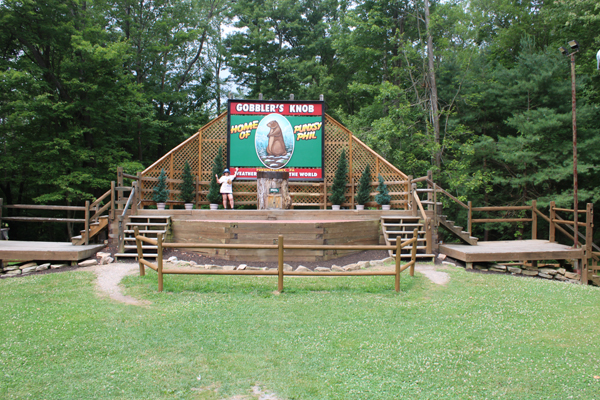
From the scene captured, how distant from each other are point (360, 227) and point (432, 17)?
1172 centimetres

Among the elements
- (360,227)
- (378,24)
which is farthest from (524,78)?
(360,227)

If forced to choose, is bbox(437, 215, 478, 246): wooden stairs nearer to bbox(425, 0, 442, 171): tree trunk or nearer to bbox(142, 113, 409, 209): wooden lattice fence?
bbox(142, 113, 409, 209): wooden lattice fence

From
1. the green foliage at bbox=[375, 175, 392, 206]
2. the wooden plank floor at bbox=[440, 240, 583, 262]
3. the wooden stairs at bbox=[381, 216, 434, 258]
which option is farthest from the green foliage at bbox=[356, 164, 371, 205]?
the wooden plank floor at bbox=[440, 240, 583, 262]

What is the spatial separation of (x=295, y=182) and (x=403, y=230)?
184 inches

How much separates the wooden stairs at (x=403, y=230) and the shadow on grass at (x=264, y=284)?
2373 mm

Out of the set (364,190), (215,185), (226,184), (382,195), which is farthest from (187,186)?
(382,195)

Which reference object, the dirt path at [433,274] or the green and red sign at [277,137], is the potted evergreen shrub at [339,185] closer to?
the green and red sign at [277,137]

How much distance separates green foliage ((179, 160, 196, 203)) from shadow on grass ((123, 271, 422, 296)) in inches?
211

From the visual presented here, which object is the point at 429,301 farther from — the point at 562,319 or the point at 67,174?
the point at 67,174

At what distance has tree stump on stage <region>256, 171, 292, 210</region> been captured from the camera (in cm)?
1228

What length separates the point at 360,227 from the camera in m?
11.1

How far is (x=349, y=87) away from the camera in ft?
67.4

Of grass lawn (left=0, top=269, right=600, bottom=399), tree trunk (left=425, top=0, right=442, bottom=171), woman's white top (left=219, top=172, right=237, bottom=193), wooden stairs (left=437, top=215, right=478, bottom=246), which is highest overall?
tree trunk (left=425, top=0, right=442, bottom=171)

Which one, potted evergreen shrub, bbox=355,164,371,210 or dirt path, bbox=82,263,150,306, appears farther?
potted evergreen shrub, bbox=355,164,371,210
